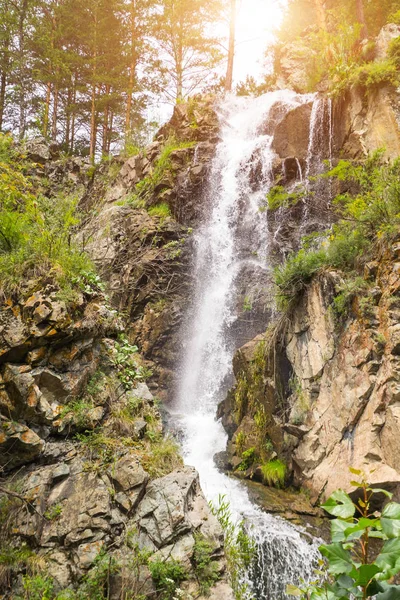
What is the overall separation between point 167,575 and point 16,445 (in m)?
2.19

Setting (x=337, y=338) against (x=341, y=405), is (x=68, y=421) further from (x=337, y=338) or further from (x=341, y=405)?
(x=337, y=338)

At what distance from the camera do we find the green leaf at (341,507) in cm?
113

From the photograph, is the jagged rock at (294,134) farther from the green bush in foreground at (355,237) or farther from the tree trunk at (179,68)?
Answer: the tree trunk at (179,68)

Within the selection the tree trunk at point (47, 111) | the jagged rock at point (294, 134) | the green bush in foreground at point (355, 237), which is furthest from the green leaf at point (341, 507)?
the tree trunk at point (47, 111)

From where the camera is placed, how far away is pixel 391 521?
106 centimetres

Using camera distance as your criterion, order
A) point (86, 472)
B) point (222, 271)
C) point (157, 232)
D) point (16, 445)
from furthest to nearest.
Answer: point (222, 271) → point (157, 232) → point (86, 472) → point (16, 445)

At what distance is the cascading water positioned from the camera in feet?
29.3

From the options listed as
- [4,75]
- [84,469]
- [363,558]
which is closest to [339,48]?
[84,469]

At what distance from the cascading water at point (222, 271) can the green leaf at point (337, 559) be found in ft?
18.6

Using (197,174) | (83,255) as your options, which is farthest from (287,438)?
(197,174)

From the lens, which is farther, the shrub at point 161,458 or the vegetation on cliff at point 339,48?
the vegetation on cliff at point 339,48

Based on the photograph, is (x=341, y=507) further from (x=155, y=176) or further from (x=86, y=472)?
(x=155, y=176)

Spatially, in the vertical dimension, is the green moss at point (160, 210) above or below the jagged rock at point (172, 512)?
above

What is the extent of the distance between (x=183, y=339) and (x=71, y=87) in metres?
15.6
